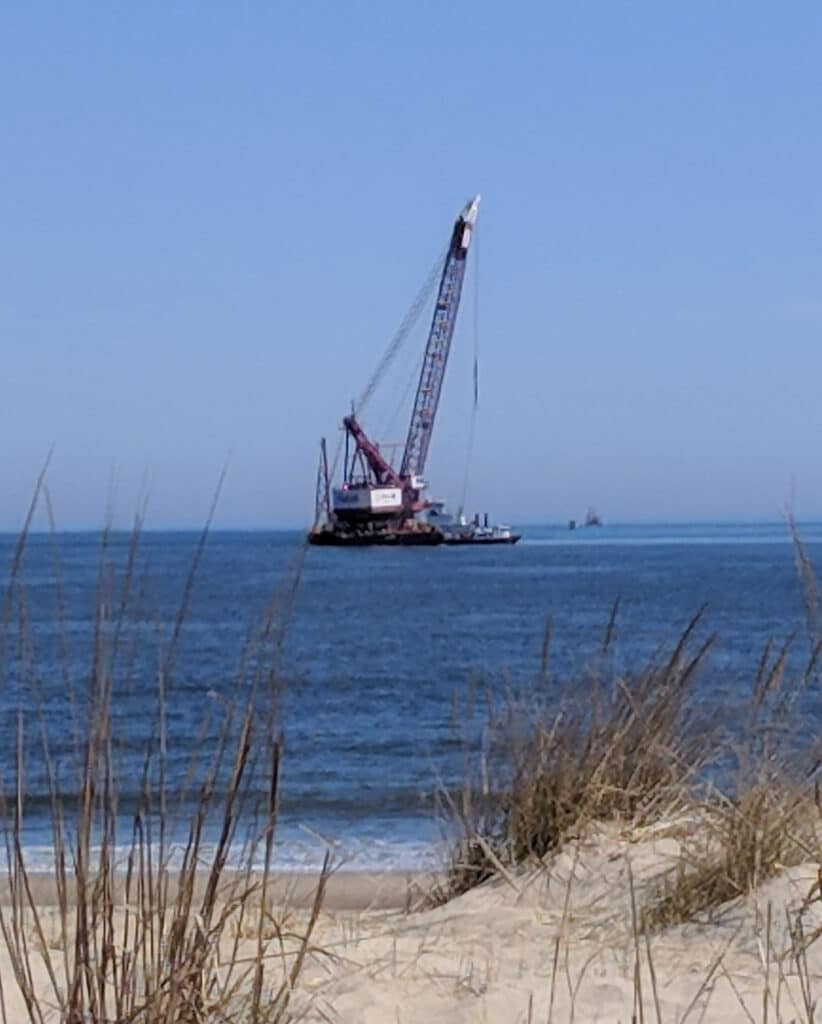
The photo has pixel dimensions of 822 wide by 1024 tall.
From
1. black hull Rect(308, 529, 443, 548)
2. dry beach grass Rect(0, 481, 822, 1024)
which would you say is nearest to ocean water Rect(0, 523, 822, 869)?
dry beach grass Rect(0, 481, 822, 1024)

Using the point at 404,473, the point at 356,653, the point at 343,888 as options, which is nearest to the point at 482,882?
the point at 343,888

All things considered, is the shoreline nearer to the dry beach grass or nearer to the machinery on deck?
the dry beach grass

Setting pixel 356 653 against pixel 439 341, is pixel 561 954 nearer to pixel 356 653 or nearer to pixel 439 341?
pixel 356 653

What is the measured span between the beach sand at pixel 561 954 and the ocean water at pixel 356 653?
0.40 m

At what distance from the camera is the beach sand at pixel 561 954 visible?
11.8 feet

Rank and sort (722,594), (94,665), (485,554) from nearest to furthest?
(94,665)
(722,594)
(485,554)

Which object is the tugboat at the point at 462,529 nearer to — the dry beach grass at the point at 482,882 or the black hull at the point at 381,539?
the black hull at the point at 381,539

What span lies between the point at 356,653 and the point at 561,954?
2035 centimetres

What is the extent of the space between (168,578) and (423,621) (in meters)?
4.73

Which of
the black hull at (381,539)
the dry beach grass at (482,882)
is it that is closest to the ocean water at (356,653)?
the dry beach grass at (482,882)

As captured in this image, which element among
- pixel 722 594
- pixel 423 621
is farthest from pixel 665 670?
pixel 722 594

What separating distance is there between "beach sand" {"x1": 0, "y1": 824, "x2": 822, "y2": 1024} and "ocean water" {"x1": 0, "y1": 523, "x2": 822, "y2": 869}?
0.40 metres

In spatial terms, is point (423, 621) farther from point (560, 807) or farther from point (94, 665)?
point (94, 665)

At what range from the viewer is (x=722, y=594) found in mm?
37969
